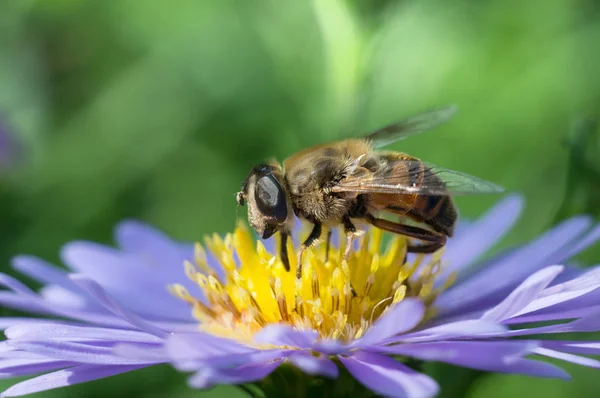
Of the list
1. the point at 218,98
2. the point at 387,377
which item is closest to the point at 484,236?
the point at 387,377

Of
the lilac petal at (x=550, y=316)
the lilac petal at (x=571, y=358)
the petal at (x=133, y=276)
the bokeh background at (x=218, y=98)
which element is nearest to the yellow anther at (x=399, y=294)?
the lilac petal at (x=550, y=316)

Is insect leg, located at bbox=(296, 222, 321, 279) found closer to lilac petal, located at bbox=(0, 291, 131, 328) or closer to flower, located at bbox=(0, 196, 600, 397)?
flower, located at bbox=(0, 196, 600, 397)

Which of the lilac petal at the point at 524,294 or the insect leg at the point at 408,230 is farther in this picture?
the insect leg at the point at 408,230

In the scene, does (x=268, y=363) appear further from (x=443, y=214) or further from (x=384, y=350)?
(x=443, y=214)

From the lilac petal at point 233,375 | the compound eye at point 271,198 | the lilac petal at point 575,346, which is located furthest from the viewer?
the compound eye at point 271,198

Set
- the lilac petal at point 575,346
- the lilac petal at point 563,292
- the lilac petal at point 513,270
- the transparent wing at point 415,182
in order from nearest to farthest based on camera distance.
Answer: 1. the lilac petal at point 575,346
2. the lilac petal at point 563,292
3. the transparent wing at point 415,182
4. the lilac petal at point 513,270

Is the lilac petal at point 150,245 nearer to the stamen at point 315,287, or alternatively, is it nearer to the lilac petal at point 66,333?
the stamen at point 315,287
